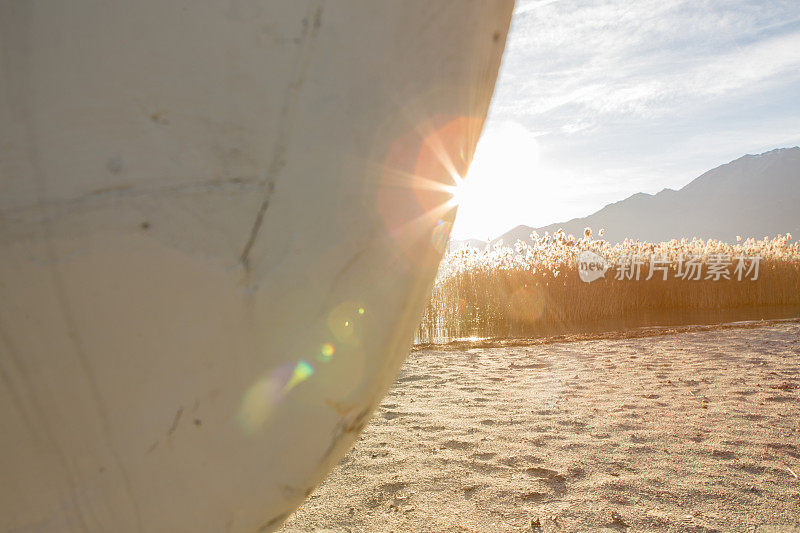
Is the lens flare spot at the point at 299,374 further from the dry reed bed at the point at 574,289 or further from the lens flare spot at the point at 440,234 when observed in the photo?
the dry reed bed at the point at 574,289

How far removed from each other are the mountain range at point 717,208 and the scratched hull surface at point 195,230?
416 feet

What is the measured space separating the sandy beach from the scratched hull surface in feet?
5.26

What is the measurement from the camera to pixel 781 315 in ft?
37.2

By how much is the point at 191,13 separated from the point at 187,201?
151 mm

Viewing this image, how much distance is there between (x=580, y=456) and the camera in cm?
249

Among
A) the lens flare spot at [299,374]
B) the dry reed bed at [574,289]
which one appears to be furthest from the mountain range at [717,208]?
the lens flare spot at [299,374]

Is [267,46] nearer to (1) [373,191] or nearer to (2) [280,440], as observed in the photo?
(1) [373,191]

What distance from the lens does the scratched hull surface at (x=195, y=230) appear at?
0.39 metres

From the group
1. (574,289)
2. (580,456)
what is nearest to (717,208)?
(574,289)

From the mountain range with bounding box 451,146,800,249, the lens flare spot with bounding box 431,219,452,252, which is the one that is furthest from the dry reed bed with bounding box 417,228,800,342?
the mountain range with bounding box 451,146,800,249

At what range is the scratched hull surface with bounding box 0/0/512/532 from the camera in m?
0.39

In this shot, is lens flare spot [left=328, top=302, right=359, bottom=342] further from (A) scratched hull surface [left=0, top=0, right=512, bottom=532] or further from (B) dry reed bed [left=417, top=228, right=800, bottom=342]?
(B) dry reed bed [left=417, top=228, right=800, bottom=342]

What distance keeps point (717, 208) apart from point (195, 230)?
165864 millimetres

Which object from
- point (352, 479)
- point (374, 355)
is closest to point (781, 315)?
point (352, 479)
